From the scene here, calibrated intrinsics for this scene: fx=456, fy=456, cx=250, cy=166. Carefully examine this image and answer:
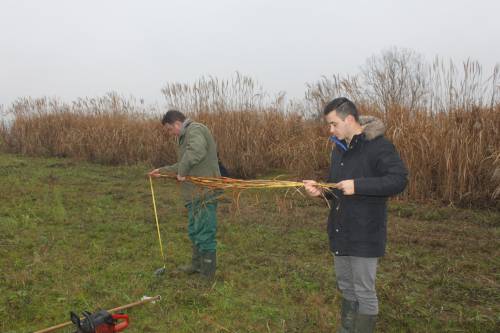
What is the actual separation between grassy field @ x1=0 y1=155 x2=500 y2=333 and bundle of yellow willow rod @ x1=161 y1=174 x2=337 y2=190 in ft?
1.18

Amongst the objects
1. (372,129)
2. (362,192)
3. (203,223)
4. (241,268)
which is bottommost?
(241,268)

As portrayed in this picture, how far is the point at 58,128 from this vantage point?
14570mm

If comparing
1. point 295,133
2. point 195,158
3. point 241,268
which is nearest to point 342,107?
point 195,158

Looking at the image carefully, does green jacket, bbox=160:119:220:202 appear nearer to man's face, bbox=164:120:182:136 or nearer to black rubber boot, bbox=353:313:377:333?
man's face, bbox=164:120:182:136

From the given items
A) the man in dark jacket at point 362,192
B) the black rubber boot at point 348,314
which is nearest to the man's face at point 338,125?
the man in dark jacket at point 362,192

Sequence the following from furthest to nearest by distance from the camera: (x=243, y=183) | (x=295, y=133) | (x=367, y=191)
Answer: (x=295, y=133)
(x=243, y=183)
(x=367, y=191)

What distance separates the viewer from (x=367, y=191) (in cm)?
259

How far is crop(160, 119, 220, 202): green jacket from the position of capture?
4.16 m

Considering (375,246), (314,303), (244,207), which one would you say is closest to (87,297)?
(314,303)

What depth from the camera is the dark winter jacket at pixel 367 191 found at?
2600 mm

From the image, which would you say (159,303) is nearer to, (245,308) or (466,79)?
(245,308)

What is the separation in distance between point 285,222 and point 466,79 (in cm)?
358

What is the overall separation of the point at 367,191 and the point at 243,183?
3.75ft

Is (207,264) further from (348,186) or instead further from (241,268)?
(348,186)
